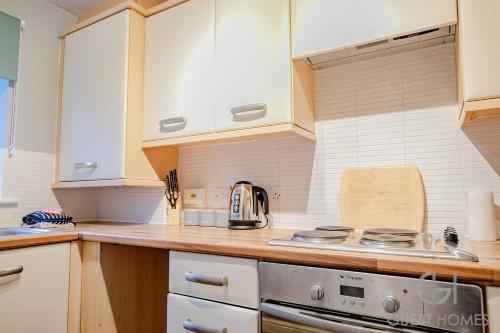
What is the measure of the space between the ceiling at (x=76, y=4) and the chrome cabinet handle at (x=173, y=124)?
1.05 meters

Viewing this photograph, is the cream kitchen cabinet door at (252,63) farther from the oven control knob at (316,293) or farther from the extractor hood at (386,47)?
the oven control knob at (316,293)

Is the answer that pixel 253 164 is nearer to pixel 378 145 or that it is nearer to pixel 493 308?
pixel 378 145

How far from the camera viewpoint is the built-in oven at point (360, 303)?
751 mm

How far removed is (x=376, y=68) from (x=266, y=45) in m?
0.50

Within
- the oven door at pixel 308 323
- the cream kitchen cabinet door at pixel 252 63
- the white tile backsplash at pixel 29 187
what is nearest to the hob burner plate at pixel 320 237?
the oven door at pixel 308 323

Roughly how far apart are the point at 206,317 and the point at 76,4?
6.75ft

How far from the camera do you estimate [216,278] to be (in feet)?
3.56

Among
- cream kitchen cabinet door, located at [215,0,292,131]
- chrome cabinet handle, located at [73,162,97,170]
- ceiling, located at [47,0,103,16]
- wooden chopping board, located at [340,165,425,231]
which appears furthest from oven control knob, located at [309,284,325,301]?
ceiling, located at [47,0,103,16]

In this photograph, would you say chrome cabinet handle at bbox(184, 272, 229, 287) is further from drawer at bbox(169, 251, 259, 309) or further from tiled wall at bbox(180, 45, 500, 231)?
tiled wall at bbox(180, 45, 500, 231)

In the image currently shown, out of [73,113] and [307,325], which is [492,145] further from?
[73,113]

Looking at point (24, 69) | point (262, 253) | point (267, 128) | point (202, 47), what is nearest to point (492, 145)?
point (267, 128)

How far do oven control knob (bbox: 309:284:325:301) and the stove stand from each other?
0.37ft

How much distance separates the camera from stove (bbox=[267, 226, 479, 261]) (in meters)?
0.85

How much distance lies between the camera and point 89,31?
1.87 m
